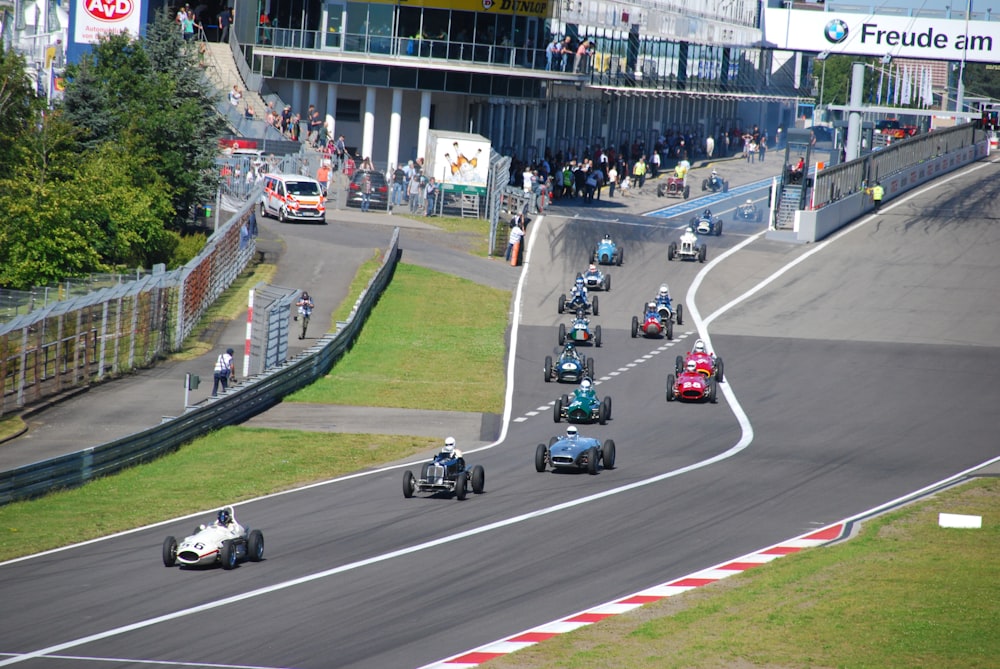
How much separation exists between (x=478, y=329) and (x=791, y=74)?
246ft

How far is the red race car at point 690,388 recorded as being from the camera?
3322cm

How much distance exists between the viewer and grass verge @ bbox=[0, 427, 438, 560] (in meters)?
21.6

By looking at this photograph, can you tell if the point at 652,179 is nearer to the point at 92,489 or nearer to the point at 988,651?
the point at 92,489

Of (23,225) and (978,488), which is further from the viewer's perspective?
(23,225)

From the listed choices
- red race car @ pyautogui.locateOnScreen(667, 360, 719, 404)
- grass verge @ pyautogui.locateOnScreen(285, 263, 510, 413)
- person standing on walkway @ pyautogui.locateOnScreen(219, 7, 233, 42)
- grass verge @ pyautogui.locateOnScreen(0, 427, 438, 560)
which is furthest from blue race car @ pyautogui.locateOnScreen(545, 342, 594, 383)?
person standing on walkway @ pyautogui.locateOnScreen(219, 7, 233, 42)

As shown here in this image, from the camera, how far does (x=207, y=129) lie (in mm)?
53625

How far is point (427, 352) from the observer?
39.8 metres

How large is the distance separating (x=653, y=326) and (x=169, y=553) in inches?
945

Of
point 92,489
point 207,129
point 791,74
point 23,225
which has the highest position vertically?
point 791,74

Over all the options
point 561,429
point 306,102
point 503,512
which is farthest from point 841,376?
point 306,102

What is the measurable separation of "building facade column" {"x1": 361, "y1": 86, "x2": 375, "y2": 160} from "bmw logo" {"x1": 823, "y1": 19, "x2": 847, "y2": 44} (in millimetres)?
29477

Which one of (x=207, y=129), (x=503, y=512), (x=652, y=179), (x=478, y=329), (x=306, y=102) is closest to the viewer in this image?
(x=503, y=512)

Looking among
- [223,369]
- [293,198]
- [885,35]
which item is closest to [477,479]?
[223,369]

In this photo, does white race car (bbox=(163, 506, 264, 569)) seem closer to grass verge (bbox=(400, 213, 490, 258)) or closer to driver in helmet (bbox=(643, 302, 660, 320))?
driver in helmet (bbox=(643, 302, 660, 320))
